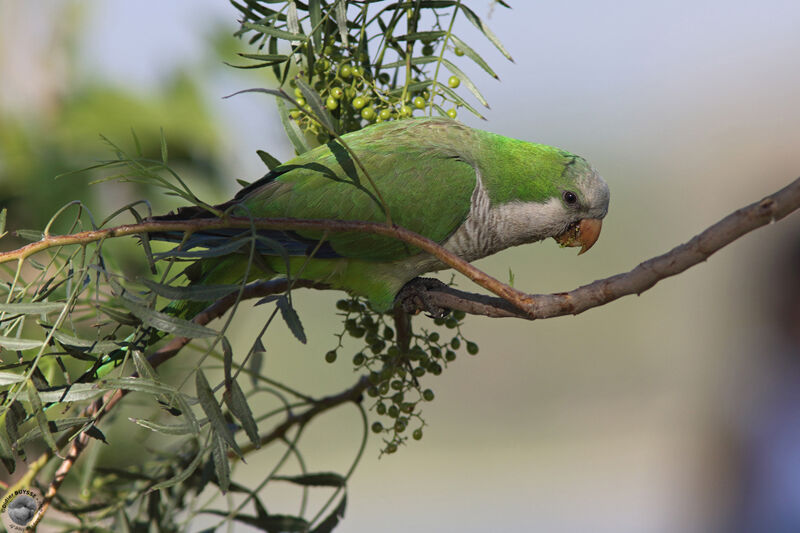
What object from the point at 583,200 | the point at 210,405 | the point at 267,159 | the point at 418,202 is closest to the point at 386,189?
the point at 418,202

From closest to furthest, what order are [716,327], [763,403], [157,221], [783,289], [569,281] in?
[157,221], [783,289], [763,403], [569,281], [716,327]

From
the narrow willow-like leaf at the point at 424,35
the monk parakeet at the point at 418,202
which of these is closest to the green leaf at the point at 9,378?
the monk parakeet at the point at 418,202

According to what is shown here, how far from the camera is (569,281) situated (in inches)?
254

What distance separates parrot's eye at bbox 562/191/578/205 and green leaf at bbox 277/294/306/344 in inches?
36.1

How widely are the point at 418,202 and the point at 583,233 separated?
0.46 metres

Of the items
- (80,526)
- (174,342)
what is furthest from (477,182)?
(80,526)

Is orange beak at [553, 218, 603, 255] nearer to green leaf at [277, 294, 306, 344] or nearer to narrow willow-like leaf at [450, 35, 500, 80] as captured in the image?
narrow willow-like leaf at [450, 35, 500, 80]

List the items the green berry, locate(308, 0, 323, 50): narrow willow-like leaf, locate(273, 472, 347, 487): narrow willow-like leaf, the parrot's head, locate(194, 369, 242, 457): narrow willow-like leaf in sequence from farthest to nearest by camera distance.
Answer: the parrot's head, locate(273, 472, 347, 487): narrow willow-like leaf, the green berry, locate(308, 0, 323, 50): narrow willow-like leaf, locate(194, 369, 242, 457): narrow willow-like leaf

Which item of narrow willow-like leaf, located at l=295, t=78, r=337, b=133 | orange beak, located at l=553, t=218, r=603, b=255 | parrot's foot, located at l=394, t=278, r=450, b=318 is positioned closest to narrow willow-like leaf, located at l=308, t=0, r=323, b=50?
narrow willow-like leaf, located at l=295, t=78, r=337, b=133

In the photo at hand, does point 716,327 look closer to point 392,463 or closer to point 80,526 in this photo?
point 392,463

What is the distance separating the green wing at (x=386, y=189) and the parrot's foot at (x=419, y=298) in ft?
0.29

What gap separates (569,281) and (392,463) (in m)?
2.53

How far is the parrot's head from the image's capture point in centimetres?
154

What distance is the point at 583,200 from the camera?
156 centimetres
